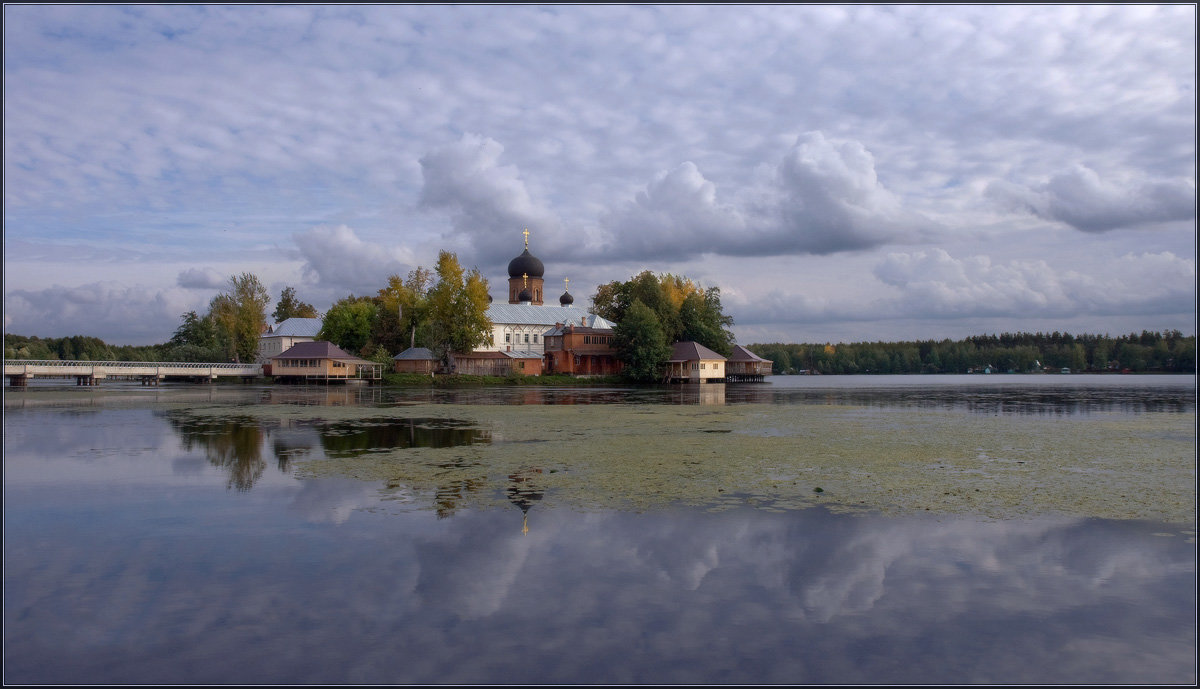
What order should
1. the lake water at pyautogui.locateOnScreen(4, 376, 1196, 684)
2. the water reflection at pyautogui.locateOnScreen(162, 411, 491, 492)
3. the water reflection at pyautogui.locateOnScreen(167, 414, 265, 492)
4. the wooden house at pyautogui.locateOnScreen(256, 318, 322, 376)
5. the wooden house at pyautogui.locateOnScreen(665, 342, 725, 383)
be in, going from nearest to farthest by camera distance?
the lake water at pyautogui.locateOnScreen(4, 376, 1196, 684)
the water reflection at pyautogui.locateOnScreen(167, 414, 265, 492)
the water reflection at pyautogui.locateOnScreen(162, 411, 491, 492)
the wooden house at pyautogui.locateOnScreen(665, 342, 725, 383)
the wooden house at pyautogui.locateOnScreen(256, 318, 322, 376)

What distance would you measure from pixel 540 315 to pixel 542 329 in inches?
77.9

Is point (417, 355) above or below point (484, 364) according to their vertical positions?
above

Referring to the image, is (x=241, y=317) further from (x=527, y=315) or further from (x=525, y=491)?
(x=525, y=491)

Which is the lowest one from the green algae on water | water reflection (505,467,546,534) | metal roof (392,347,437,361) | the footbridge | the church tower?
the green algae on water

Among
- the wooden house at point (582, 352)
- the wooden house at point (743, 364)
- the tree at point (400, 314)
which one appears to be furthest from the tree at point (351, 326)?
the wooden house at point (743, 364)

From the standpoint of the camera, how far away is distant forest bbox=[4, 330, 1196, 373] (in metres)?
128

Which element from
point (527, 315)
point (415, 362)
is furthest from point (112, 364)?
point (527, 315)

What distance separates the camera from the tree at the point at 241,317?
8271 centimetres

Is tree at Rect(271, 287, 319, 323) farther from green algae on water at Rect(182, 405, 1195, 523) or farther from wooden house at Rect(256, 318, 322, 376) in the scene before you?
green algae on water at Rect(182, 405, 1195, 523)

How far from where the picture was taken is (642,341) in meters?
68.6

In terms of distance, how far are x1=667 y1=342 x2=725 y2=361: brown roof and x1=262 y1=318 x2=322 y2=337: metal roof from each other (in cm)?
4036

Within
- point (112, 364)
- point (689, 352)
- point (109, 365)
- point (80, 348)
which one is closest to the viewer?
point (109, 365)

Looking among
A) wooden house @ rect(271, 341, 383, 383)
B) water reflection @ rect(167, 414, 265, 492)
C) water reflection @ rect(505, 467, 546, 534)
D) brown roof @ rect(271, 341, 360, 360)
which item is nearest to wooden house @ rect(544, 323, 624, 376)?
wooden house @ rect(271, 341, 383, 383)

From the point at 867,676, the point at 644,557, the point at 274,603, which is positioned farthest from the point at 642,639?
the point at 274,603
